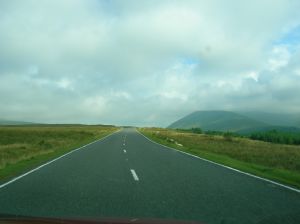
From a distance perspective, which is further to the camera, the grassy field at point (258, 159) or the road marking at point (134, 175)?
the grassy field at point (258, 159)

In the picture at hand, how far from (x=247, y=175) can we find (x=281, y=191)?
147 inches

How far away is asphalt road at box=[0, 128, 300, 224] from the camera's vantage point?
8328 mm

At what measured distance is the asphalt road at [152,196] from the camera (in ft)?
27.3

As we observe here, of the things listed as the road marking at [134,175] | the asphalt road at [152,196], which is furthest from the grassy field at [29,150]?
the road marking at [134,175]

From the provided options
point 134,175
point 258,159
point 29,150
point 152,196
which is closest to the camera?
point 152,196

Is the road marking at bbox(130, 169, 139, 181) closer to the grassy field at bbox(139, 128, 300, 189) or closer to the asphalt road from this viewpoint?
the asphalt road

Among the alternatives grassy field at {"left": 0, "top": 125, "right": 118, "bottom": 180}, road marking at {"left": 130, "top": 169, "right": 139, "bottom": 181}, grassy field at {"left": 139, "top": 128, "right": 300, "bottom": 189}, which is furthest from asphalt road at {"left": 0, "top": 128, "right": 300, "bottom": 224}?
grassy field at {"left": 0, "top": 125, "right": 118, "bottom": 180}

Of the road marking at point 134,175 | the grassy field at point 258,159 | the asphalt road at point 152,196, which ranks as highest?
the grassy field at point 258,159

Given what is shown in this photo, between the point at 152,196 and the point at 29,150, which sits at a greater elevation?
the point at 29,150

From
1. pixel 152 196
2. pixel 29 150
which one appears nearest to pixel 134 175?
pixel 152 196

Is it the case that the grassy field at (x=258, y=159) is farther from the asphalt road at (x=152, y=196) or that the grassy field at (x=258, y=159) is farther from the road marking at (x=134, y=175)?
the road marking at (x=134, y=175)

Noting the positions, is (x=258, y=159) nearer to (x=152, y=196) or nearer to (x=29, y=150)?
(x=29, y=150)

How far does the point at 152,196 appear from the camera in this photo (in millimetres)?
10414

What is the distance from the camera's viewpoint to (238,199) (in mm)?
10117
